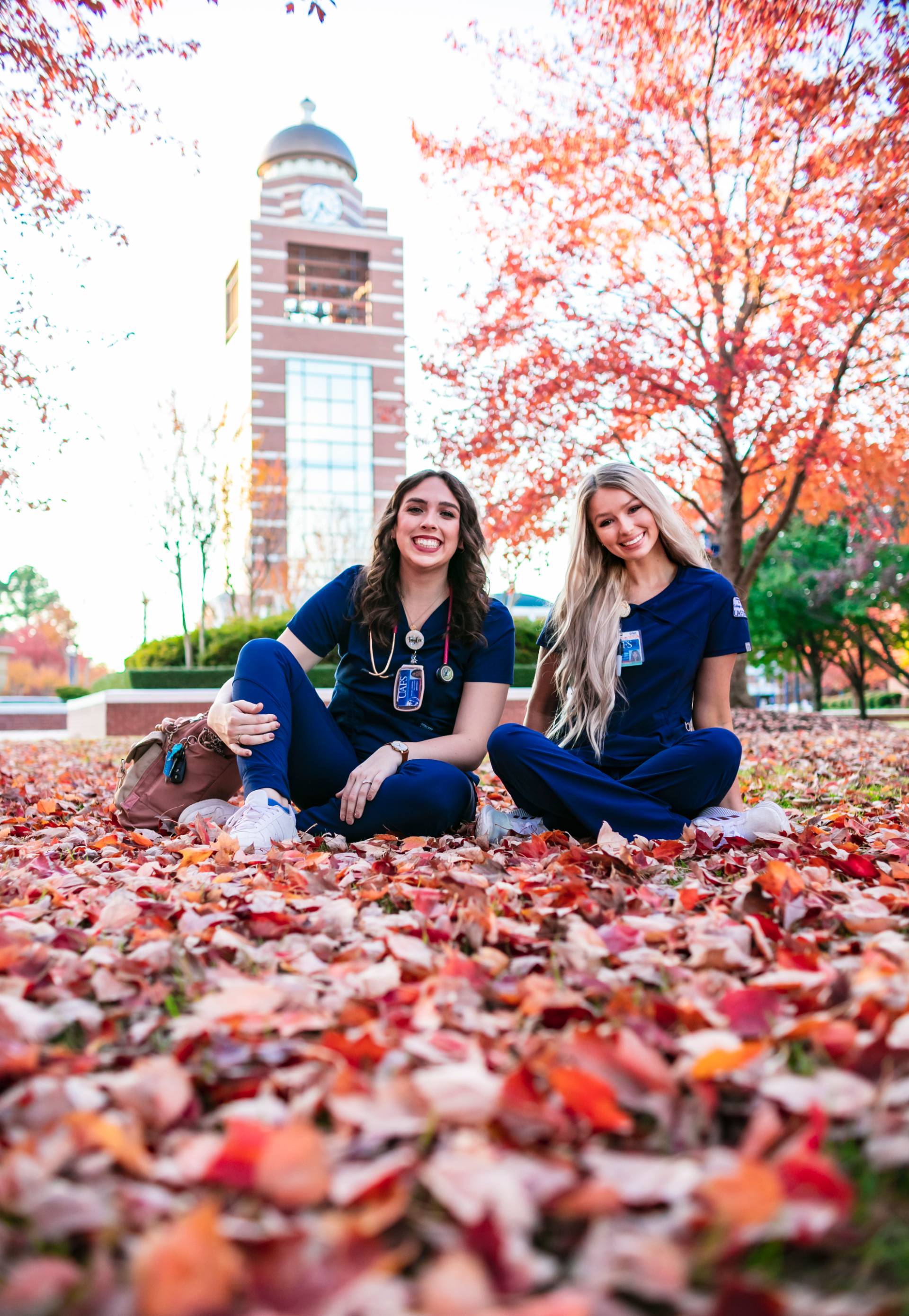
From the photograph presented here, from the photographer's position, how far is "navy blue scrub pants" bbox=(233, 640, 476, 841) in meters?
2.97

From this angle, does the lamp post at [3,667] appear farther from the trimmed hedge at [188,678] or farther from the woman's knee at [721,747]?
the woman's knee at [721,747]

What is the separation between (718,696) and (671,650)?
22 centimetres

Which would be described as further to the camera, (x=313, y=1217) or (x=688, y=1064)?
(x=688, y=1064)

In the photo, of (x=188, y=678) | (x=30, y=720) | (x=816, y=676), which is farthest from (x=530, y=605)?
(x=188, y=678)

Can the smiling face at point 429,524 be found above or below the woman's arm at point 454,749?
above

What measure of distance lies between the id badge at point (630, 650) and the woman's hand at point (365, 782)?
0.79 m

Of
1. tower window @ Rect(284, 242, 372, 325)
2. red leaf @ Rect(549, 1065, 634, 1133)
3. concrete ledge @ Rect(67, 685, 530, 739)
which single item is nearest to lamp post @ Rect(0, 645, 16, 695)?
concrete ledge @ Rect(67, 685, 530, 739)

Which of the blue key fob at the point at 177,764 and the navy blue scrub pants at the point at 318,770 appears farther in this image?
the blue key fob at the point at 177,764

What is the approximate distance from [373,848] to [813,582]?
1812 cm

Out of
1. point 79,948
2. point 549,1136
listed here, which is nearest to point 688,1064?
point 549,1136

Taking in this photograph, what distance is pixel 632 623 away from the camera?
3.19 m

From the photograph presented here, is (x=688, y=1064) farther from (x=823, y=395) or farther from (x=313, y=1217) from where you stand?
(x=823, y=395)

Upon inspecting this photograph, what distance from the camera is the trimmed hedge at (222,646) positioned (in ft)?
41.7

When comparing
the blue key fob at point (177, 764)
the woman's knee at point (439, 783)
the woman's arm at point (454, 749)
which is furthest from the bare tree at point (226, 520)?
the woman's knee at point (439, 783)
